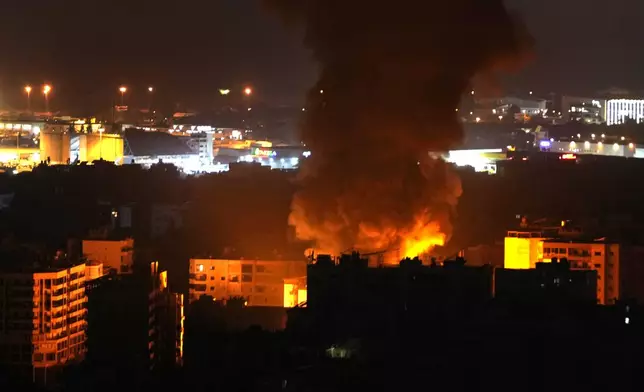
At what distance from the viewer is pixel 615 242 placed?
75.8 ft

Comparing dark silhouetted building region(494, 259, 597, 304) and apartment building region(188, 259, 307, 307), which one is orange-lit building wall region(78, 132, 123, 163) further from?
dark silhouetted building region(494, 259, 597, 304)

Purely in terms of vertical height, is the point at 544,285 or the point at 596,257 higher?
the point at 596,257

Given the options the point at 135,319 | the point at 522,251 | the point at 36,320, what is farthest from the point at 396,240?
the point at 36,320

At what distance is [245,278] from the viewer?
23.5 metres

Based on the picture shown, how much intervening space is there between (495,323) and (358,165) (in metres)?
5.42

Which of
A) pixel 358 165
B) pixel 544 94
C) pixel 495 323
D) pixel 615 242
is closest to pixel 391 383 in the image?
pixel 495 323

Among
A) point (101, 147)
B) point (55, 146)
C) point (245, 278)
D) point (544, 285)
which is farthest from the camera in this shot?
point (101, 147)

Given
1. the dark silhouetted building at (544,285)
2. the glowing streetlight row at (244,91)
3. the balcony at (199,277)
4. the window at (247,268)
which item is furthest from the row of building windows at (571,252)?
the glowing streetlight row at (244,91)

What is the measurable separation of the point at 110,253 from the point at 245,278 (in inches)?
109

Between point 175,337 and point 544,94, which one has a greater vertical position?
point 544,94

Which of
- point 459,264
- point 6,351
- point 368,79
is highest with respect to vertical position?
point 368,79

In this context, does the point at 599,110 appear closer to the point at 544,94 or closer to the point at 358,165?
the point at 544,94

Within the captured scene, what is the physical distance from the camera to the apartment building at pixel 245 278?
74.9 feet

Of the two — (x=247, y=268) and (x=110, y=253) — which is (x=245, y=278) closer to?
(x=247, y=268)
